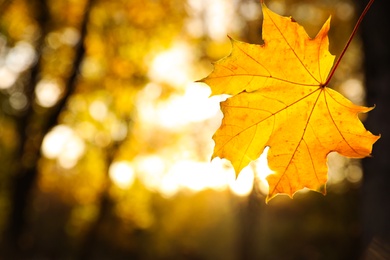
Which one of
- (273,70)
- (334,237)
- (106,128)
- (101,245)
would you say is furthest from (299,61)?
(101,245)

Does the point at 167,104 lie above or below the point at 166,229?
above

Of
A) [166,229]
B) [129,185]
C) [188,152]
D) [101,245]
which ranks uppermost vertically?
[188,152]

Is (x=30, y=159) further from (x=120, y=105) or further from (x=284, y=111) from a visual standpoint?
(x=284, y=111)

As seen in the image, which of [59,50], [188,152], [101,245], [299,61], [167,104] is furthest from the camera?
[101,245]

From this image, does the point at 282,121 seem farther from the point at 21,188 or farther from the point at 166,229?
the point at 166,229

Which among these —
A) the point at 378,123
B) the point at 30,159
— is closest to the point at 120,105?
the point at 30,159

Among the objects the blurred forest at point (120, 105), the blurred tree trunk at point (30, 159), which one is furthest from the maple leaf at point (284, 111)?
the blurred tree trunk at point (30, 159)

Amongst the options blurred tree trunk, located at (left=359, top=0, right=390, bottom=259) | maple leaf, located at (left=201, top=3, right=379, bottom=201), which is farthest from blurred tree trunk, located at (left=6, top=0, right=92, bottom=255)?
maple leaf, located at (left=201, top=3, right=379, bottom=201)
